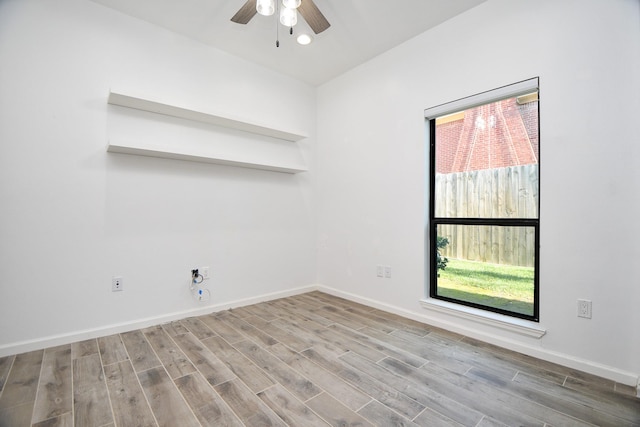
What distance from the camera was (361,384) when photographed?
1774 millimetres

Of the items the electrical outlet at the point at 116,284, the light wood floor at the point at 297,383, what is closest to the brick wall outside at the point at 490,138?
the light wood floor at the point at 297,383

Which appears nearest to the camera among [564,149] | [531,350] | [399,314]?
[564,149]

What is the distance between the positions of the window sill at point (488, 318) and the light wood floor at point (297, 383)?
0.18m

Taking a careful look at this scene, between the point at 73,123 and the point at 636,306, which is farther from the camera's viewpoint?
the point at 73,123

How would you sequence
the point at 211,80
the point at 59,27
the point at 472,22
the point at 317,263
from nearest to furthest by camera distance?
1. the point at 59,27
2. the point at 472,22
3. the point at 211,80
4. the point at 317,263

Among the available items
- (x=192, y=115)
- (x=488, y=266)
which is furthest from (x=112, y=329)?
(x=488, y=266)

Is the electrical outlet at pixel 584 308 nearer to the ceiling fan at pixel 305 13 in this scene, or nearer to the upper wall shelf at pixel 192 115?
the ceiling fan at pixel 305 13

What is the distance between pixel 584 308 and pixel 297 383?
6.36 feet

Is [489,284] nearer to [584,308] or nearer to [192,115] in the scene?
[584,308]

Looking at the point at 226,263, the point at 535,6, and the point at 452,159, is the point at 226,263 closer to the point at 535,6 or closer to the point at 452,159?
the point at 452,159

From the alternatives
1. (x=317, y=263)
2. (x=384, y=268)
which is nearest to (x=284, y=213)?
(x=317, y=263)

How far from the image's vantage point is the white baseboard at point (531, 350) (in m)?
1.79

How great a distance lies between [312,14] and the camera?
2092 mm

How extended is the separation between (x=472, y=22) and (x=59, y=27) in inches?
132
